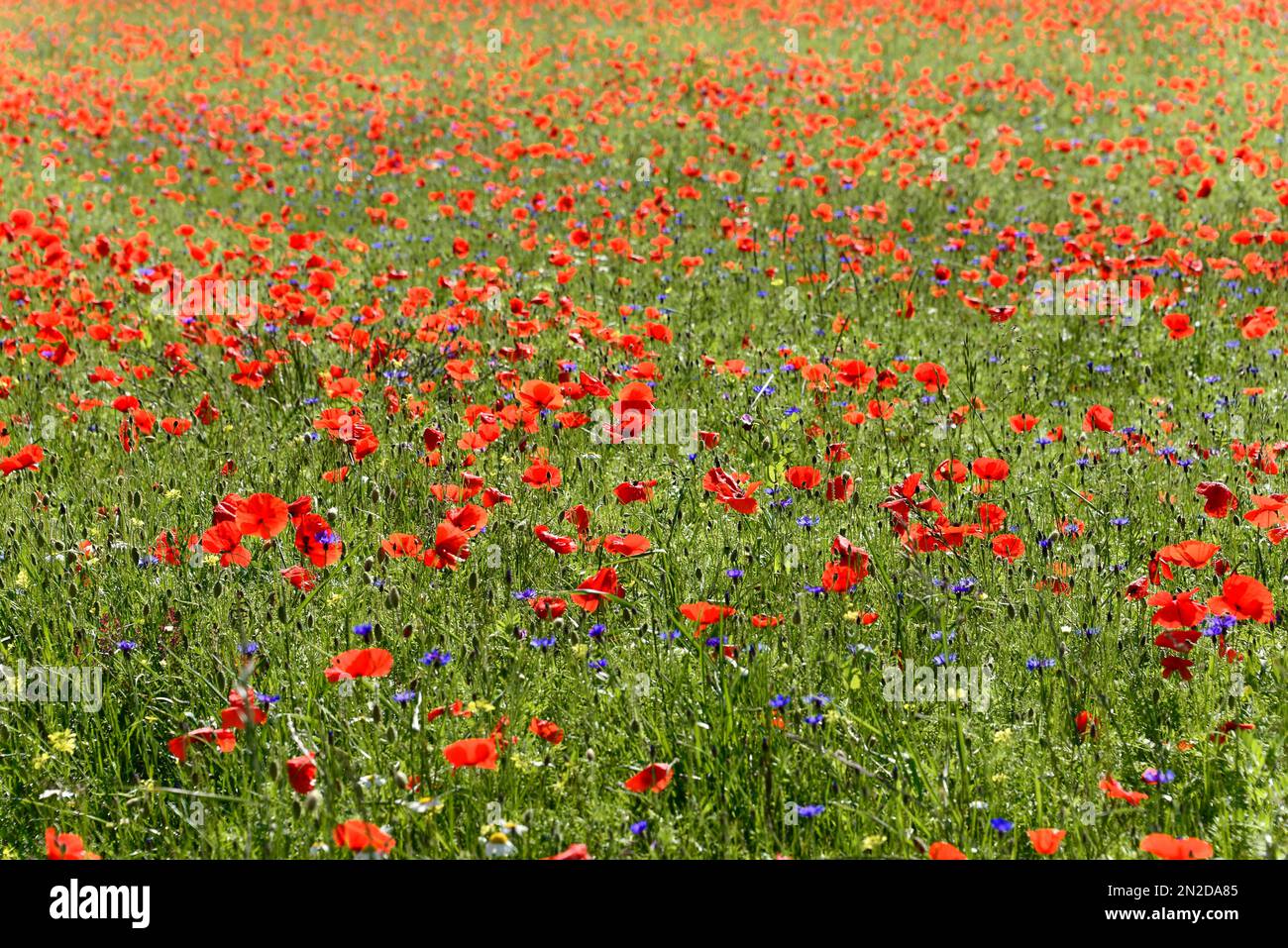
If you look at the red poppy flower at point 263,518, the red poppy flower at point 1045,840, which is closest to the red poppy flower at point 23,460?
the red poppy flower at point 263,518

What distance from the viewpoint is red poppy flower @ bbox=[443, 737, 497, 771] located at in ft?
8.70

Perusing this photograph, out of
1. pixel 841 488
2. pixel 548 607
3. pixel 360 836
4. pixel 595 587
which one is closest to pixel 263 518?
pixel 548 607

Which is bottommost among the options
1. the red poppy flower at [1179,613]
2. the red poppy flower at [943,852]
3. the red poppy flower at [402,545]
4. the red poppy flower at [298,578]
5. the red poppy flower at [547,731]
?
the red poppy flower at [943,852]

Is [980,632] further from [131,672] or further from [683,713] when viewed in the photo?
[131,672]

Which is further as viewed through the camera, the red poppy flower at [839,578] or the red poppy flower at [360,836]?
the red poppy flower at [839,578]

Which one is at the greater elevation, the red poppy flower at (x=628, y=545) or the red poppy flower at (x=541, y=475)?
the red poppy flower at (x=541, y=475)

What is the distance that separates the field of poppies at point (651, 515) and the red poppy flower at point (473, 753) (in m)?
0.01

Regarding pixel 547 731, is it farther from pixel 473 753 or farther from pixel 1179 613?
pixel 1179 613

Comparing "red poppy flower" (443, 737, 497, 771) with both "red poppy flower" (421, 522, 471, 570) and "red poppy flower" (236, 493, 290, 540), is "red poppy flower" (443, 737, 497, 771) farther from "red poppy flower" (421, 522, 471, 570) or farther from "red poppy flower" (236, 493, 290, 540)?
"red poppy flower" (236, 493, 290, 540)

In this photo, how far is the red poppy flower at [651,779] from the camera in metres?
2.87

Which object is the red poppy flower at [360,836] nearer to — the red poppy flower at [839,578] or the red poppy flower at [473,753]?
the red poppy flower at [473,753]

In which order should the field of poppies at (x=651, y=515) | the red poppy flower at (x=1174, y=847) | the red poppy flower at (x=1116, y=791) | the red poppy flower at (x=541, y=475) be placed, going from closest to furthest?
the red poppy flower at (x=1174, y=847) < the red poppy flower at (x=1116, y=791) < the field of poppies at (x=651, y=515) < the red poppy flower at (x=541, y=475)

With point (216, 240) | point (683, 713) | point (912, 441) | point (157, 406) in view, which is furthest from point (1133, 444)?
point (216, 240)

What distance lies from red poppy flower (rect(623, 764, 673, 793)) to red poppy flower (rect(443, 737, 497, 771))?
368 millimetres
